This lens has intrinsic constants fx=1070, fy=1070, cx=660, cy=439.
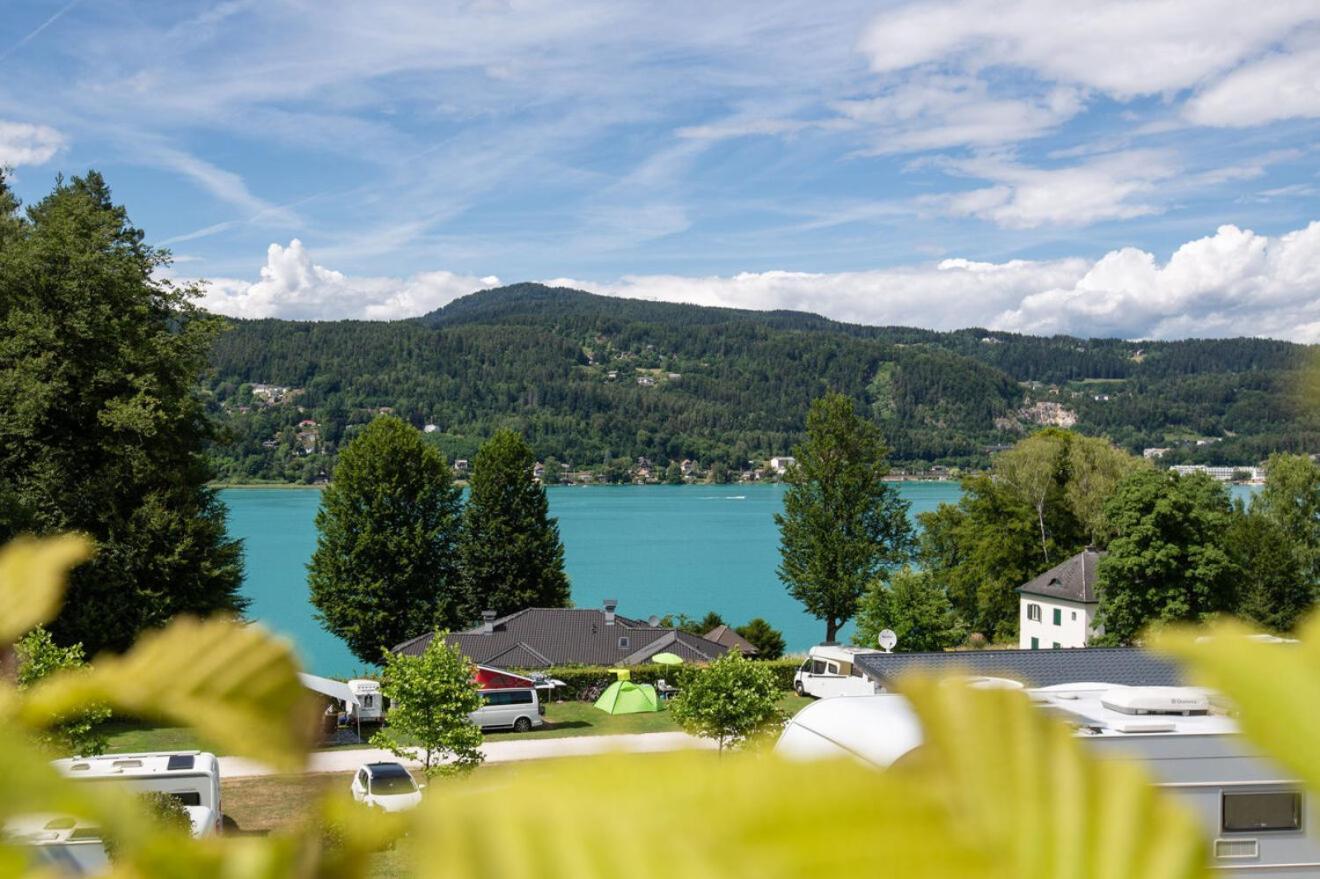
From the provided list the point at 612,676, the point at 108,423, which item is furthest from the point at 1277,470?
the point at 108,423

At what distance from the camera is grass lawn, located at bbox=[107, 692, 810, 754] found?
22.3m

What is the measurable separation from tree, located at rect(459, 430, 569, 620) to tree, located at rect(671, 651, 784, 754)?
16878 millimetres

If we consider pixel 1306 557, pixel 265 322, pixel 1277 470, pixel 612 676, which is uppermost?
pixel 265 322

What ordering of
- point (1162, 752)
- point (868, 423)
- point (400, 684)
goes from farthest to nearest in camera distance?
point (868, 423)
point (400, 684)
point (1162, 752)

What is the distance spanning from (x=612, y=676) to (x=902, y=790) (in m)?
30.7

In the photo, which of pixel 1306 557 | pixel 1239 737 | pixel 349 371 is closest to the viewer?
pixel 1239 737

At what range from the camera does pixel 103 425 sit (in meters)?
21.0

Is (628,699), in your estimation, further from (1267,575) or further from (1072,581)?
(1267,575)

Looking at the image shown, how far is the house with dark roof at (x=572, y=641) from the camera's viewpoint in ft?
102

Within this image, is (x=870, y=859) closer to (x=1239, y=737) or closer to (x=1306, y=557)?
(x=1239, y=737)

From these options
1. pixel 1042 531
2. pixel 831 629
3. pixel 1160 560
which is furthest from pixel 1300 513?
pixel 831 629

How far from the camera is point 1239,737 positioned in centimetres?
28

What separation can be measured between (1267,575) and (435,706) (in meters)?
27.0

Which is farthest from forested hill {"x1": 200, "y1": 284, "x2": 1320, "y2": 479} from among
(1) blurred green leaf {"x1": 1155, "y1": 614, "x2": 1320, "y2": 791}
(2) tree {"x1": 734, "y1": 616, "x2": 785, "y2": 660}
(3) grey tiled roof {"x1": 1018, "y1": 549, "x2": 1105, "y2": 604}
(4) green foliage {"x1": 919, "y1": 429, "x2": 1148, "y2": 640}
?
(1) blurred green leaf {"x1": 1155, "y1": 614, "x2": 1320, "y2": 791}
